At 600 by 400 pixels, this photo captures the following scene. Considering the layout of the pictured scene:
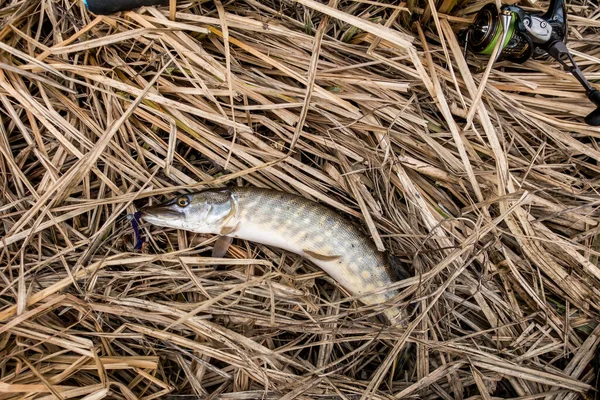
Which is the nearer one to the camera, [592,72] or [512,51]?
[512,51]

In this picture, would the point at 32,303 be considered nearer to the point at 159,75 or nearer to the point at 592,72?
the point at 159,75

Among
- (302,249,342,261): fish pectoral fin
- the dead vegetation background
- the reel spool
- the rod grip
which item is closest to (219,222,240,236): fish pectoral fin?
the dead vegetation background

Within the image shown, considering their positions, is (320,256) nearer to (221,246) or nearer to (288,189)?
(288,189)

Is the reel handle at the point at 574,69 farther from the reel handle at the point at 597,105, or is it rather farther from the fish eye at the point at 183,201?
the fish eye at the point at 183,201

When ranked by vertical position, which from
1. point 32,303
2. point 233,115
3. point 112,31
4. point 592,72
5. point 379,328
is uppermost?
point 592,72

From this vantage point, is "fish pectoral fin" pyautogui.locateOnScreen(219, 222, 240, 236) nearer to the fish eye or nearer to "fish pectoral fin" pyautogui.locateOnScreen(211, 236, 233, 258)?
"fish pectoral fin" pyautogui.locateOnScreen(211, 236, 233, 258)

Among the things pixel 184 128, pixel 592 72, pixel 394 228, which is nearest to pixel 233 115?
pixel 184 128
